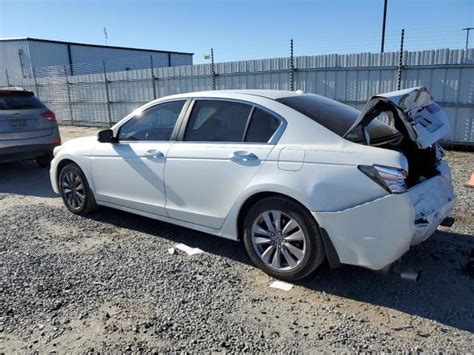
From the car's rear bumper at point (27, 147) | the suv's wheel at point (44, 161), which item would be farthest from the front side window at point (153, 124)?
the suv's wheel at point (44, 161)

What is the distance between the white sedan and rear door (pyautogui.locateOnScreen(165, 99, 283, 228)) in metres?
0.01

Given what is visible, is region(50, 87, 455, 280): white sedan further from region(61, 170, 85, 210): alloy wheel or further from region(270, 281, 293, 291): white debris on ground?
region(61, 170, 85, 210): alloy wheel

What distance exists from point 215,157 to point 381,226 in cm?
157

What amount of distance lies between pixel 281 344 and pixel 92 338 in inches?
51.5

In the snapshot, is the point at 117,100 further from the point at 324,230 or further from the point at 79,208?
the point at 324,230

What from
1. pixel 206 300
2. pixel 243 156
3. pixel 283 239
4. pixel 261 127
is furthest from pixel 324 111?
pixel 206 300

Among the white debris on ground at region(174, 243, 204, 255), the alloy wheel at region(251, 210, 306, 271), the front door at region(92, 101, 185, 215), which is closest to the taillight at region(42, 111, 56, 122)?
the front door at region(92, 101, 185, 215)

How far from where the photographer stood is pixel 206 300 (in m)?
3.29

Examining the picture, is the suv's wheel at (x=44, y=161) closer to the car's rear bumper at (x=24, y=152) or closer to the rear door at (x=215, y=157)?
the car's rear bumper at (x=24, y=152)

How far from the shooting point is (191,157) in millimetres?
3945

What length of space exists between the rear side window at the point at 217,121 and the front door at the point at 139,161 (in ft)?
0.84

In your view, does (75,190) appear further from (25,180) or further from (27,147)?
(25,180)

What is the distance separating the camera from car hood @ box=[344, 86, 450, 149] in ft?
10.4

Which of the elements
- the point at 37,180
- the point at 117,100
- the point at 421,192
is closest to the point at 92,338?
the point at 421,192
